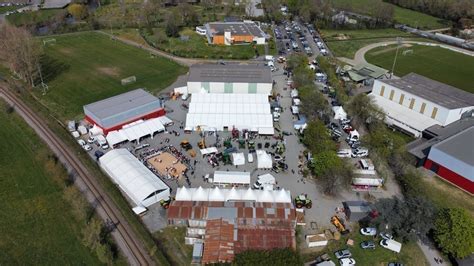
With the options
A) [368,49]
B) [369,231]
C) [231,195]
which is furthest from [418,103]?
[368,49]

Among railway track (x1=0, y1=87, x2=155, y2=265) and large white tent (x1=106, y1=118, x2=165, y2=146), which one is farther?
large white tent (x1=106, y1=118, x2=165, y2=146)

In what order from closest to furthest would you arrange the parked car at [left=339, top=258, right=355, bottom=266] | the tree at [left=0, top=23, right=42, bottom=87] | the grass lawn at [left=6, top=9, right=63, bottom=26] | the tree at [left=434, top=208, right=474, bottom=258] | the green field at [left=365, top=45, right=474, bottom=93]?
the tree at [left=434, top=208, right=474, bottom=258]
the parked car at [left=339, top=258, right=355, bottom=266]
the tree at [left=0, top=23, right=42, bottom=87]
the green field at [left=365, top=45, right=474, bottom=93]
the grass lawn at [left=6, top=9, right=63, bottom=26]

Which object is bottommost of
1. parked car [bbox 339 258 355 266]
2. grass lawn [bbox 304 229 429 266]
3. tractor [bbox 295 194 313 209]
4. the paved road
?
grass lawn [bbox 304 229 429 266]

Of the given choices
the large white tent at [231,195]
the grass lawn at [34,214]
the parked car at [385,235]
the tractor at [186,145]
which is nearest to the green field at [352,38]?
the tractor at [186,145]

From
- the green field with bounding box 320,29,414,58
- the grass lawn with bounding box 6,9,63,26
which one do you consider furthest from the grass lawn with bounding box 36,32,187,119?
the green field with bounding box 320,29,414,58

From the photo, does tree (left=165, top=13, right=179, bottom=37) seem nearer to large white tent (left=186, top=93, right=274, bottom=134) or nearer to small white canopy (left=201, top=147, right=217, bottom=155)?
large white tent (left=186, top=93, right=274, bottom=134)

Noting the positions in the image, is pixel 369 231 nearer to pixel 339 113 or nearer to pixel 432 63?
pixel 339 113

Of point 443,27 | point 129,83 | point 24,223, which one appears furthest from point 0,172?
point 443,27
